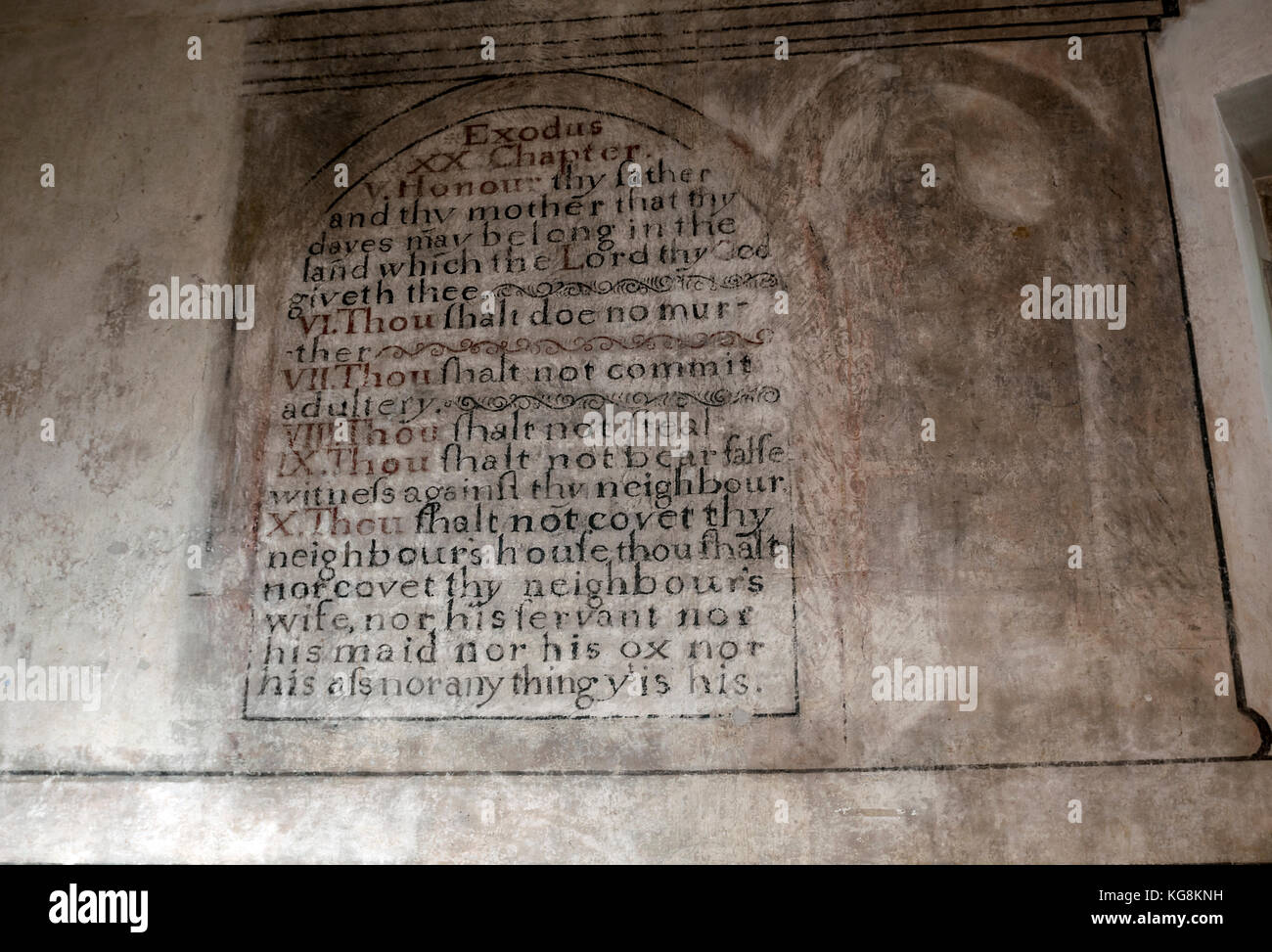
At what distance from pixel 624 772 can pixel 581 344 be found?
148cm

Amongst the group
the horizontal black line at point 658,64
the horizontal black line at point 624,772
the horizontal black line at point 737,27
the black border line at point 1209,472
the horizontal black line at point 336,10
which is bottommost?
the horizontal black line at point 624,772

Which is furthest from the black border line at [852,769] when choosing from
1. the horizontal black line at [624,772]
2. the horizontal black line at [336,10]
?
the horizontal black line at [336,10]

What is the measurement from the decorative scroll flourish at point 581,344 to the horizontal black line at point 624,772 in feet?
4.73

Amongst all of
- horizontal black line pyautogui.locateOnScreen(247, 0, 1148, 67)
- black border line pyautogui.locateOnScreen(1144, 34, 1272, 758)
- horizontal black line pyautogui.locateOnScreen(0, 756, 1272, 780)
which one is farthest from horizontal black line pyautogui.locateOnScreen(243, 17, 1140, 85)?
horizontal black line pyautogui.locateOnScreen(0, 756, 1272, 780)

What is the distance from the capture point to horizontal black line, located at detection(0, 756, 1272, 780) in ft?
12.1

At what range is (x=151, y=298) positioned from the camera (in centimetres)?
448

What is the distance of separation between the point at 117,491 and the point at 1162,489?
3611 millimetres

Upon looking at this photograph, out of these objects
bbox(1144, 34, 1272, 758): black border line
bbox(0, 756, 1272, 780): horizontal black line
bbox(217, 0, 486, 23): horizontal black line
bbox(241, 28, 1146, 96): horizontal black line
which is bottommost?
bbox(0, 756, 1272, 780): horizontal black line

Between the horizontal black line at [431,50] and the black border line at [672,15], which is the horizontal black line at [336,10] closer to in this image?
the black border line at [672,15]

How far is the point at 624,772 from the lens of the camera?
3.83m

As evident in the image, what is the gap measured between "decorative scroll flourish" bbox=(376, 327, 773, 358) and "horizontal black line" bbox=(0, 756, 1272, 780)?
1.44m

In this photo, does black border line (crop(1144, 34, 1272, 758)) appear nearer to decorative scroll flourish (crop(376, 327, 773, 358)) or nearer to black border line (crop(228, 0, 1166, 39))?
black border line (crop(228, 0, 1166, 39))

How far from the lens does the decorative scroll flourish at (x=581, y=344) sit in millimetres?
4168
